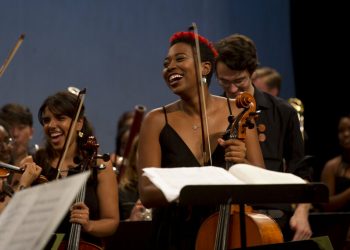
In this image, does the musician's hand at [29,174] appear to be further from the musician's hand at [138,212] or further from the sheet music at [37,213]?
the sheet music at [37,213]

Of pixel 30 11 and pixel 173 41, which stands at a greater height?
pixel 30 11

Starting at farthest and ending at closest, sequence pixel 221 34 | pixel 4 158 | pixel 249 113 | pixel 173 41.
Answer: pixel 221 34 → pixel 4 158 → pixel 173 41 → pixel 249 113

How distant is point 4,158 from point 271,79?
1859 millimetres

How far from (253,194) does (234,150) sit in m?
0.77

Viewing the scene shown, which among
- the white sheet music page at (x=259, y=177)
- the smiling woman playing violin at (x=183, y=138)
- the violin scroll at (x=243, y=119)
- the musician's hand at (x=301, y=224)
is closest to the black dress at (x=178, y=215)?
the smiling woman playing violin at (x=183, y=138)

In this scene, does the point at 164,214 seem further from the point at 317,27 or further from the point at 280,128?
the point at 317,27

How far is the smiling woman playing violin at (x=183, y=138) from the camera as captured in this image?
2465 mm

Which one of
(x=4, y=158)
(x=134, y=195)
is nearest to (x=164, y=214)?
(x=4, y=158)

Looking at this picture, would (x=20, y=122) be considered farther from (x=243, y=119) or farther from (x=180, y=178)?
(x=180, y=178)

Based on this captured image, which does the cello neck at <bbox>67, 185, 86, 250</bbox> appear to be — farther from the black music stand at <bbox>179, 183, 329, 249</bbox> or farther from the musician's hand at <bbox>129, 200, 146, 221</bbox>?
the black music stand at <bbox>179, 183, 329, 249</bbox>

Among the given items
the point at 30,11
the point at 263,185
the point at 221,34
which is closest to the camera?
the point at 263,185

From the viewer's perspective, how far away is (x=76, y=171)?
9.03ft

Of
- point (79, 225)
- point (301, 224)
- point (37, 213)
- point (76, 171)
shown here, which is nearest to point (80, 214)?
point (79, 225)

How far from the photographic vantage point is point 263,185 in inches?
61.0
